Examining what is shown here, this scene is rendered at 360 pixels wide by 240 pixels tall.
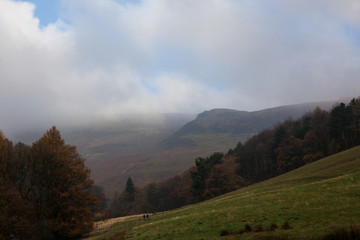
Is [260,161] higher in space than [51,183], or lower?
lower

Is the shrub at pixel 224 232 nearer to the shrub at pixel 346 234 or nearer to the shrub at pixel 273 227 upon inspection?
the shrub at pixel 273 227

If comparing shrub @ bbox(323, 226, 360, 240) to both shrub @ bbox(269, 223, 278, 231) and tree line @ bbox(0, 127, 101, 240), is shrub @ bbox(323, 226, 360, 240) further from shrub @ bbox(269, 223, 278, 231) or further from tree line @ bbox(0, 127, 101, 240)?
tree line @ bbox(0, 127, 101, 240)

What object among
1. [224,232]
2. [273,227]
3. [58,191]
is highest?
[58,191]

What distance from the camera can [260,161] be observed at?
12294 centimetres

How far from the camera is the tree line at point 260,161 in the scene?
90750mm

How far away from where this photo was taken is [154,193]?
417 ft

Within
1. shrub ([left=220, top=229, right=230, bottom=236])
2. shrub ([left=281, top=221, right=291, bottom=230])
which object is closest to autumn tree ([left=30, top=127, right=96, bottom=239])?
shrub ([left=220, top=229, right=230, bottom=236])

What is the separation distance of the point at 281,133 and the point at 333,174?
3021 inches

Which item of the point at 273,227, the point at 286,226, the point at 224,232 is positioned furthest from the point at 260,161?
the point at 286,226

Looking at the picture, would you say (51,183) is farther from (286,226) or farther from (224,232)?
(286,226)

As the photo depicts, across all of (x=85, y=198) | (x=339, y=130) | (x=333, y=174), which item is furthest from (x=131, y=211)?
(x=333, y=174)

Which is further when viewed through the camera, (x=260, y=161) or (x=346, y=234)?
(x=260, y=161)

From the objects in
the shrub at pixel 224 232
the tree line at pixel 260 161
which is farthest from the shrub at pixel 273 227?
the tree line at pixel 260 161

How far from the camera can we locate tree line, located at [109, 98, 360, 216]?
90750 mm
